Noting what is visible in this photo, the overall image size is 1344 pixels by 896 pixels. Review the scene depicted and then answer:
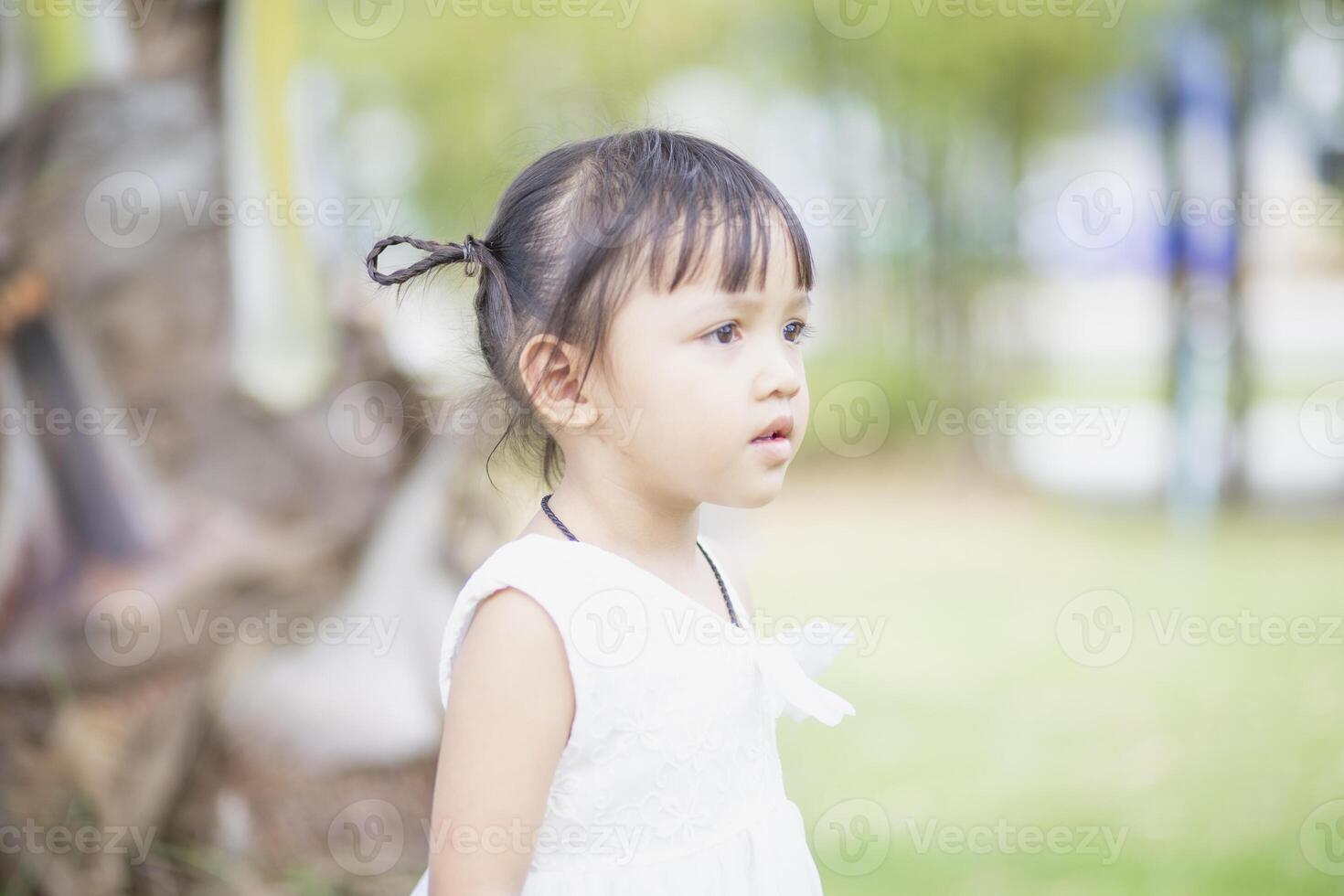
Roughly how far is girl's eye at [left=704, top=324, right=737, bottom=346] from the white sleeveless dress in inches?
11.3

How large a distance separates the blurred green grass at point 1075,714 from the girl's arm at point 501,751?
2.10 metres

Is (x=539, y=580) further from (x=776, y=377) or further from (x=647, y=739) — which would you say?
(x=776, y=377)

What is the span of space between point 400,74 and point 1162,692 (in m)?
6.61

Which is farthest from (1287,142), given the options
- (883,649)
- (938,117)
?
(883,649)

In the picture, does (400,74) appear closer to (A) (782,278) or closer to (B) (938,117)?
(B) (938,117)

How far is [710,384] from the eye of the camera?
1385mm

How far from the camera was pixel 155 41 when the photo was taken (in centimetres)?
275
